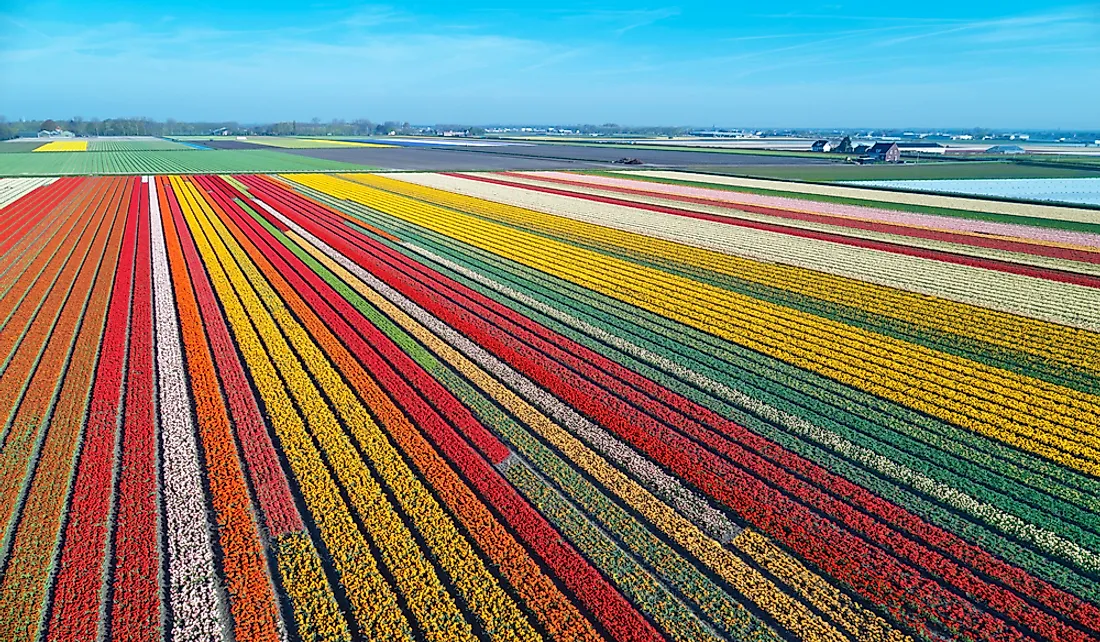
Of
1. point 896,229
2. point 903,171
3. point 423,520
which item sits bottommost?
point 903,171

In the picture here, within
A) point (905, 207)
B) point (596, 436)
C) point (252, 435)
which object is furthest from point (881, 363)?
point (905, 207)

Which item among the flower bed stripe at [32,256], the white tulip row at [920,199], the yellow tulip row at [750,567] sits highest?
the yellow tulip row at [750,567]

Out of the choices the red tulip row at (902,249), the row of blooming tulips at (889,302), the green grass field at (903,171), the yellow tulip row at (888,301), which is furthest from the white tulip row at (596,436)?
the green grass field at (903,171)

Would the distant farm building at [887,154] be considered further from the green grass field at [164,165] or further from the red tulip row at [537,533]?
the red tulip row at [537,533]

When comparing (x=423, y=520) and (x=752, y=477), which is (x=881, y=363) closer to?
(x=752, y=477)

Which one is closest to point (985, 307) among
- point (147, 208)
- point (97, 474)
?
point (97, 474)

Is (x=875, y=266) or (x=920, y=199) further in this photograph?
(x=920, y=199)

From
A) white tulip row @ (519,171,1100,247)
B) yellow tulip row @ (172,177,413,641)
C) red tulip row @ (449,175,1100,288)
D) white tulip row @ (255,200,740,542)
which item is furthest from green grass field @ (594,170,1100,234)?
yellow tulip row @ (172,177,413,641)
